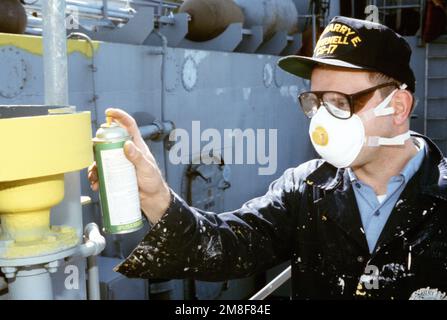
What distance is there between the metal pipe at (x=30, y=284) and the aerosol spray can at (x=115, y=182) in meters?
0.26

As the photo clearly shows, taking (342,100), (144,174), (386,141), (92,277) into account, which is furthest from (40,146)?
(386,141)

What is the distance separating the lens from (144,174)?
65.7 inches

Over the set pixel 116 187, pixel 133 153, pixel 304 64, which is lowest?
pixel 116 187

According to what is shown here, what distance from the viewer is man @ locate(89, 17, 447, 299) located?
1.79 metres

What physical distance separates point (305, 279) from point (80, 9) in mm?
4224

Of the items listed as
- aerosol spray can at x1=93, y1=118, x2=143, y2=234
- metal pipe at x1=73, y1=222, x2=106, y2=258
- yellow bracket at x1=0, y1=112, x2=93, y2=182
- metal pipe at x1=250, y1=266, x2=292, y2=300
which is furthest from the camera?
metal pipe at x1=250, y1=266, x2=292, y2=300

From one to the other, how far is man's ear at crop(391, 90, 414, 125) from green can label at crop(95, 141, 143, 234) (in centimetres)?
112

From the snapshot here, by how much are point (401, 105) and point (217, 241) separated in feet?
3.02

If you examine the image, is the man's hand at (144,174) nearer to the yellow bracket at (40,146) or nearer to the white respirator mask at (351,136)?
the yellow bracket at (40,146)
